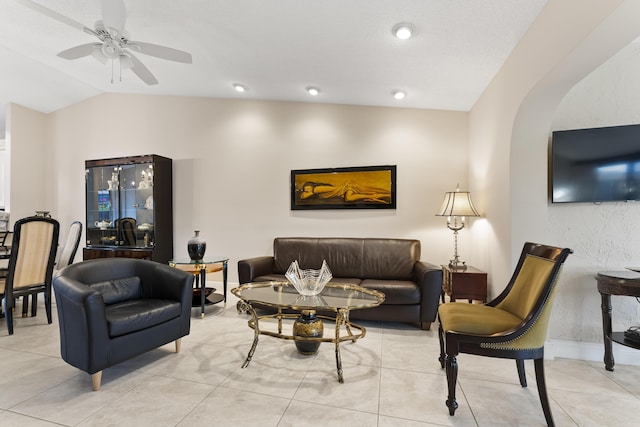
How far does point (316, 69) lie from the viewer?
3.28 m

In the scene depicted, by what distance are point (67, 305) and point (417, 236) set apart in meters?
3.60

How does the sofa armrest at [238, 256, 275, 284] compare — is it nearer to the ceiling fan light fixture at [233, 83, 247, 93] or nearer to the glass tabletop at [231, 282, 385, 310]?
the glass tabletop at [231, 282, 385, 310]

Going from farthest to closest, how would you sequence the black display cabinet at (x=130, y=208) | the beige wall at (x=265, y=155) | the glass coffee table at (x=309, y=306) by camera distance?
1. the black display cabinet at (x=130, y=208)
2. the beige wall at (x=265, y=155)
3. the glass coffee table at (x=309, y=306)

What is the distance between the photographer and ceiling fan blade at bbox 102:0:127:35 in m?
2.20

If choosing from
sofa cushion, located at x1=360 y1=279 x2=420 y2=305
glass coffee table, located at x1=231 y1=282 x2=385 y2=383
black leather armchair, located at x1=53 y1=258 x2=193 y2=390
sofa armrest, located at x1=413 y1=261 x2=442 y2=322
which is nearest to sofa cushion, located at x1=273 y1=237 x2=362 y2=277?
sofa cushion, located at x1=360 y1=279 x2=420 y2=305

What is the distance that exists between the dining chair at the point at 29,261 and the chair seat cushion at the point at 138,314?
4.37ft

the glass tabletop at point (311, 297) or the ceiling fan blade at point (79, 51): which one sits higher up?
the ceiling fan blade at point (79, 51)

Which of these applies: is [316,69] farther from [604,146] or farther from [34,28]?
[34,28]

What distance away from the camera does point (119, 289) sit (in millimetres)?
2492

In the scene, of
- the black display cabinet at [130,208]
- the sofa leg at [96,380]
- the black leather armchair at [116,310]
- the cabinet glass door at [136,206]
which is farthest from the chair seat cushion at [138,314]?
the cabinet glass door at [136,206]

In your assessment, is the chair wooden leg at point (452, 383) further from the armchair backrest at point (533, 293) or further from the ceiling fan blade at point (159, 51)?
the ceiling fan blade at point (159, 51)

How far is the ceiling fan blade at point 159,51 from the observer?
2573mm

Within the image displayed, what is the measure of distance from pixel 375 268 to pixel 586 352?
6.56 feet

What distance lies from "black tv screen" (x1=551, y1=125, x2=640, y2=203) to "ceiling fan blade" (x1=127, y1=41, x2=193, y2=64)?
323 cm
